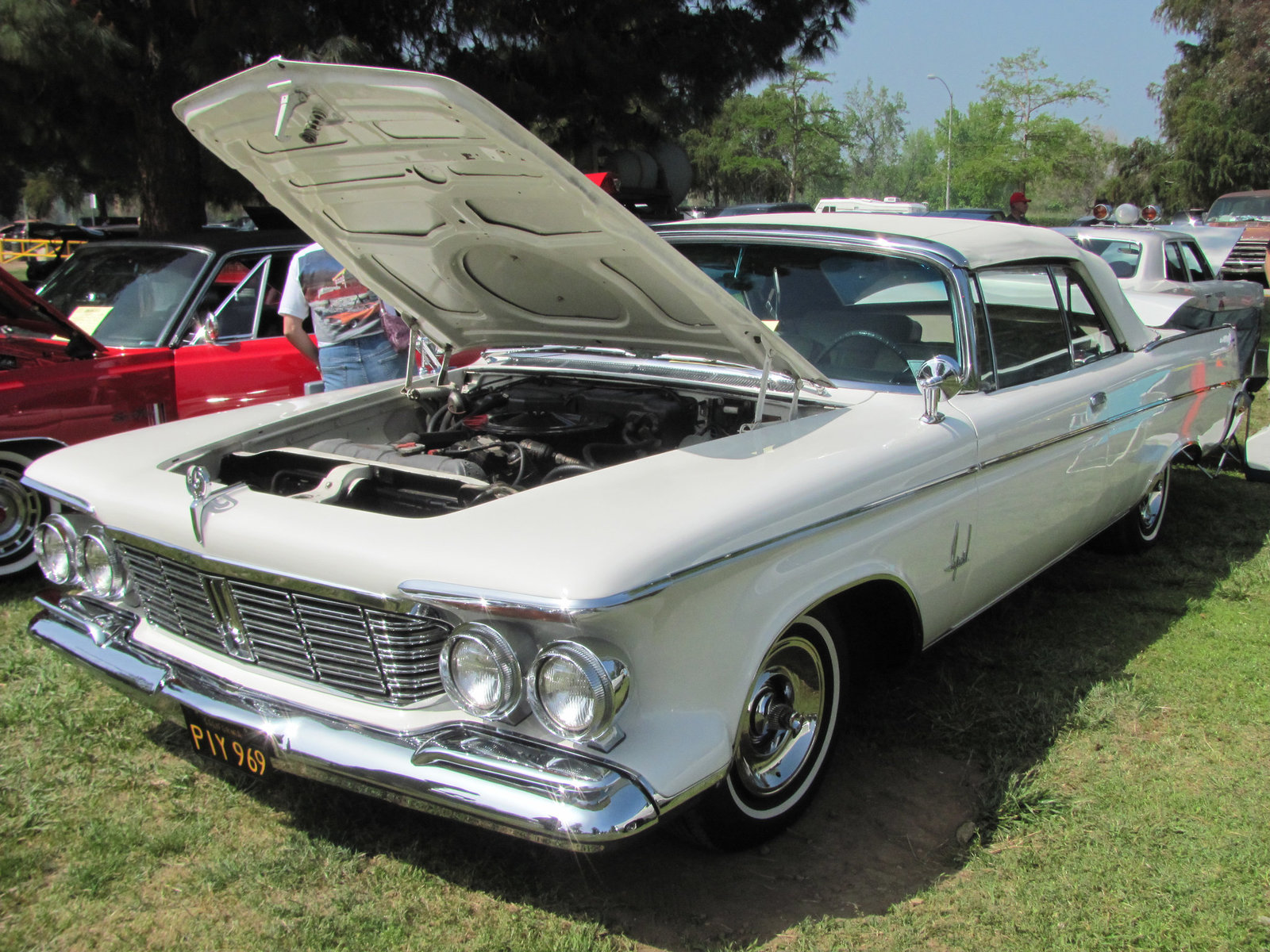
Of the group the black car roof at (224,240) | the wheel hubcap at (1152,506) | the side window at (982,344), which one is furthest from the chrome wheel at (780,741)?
the black car roof at (224,240)

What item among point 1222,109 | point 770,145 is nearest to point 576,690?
point 1222,109

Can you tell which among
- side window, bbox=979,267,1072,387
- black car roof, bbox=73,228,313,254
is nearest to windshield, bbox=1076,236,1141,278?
side window, bbox=979,267,1072,387

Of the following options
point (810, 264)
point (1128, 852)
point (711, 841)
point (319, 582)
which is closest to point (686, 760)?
point (711, 841)

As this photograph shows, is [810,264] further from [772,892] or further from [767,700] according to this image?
[772,892]

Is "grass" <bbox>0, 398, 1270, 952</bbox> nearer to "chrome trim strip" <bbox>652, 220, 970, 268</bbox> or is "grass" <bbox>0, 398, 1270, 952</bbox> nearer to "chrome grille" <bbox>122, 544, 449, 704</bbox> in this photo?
"chrome grille" <bbox>122, 544, 449, 704</bbox>

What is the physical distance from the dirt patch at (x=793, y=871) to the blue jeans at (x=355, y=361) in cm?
329

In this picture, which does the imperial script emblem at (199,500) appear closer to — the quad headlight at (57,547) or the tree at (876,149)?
the quad headlight at (57,547)

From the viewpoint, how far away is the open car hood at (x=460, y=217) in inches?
96.7

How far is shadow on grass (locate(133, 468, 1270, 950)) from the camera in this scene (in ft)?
8.04

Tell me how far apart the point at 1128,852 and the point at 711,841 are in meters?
1.09

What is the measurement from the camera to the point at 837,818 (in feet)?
9.27

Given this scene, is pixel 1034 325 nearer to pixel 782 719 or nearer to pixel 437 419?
pixel 782 719

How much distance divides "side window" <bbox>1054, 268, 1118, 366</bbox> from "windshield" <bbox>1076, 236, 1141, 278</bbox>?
5.66 metres

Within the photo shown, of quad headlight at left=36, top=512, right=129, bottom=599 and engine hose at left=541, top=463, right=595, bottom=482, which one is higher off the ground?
engine hose at left=541, top=463, right=595, bottom=482
